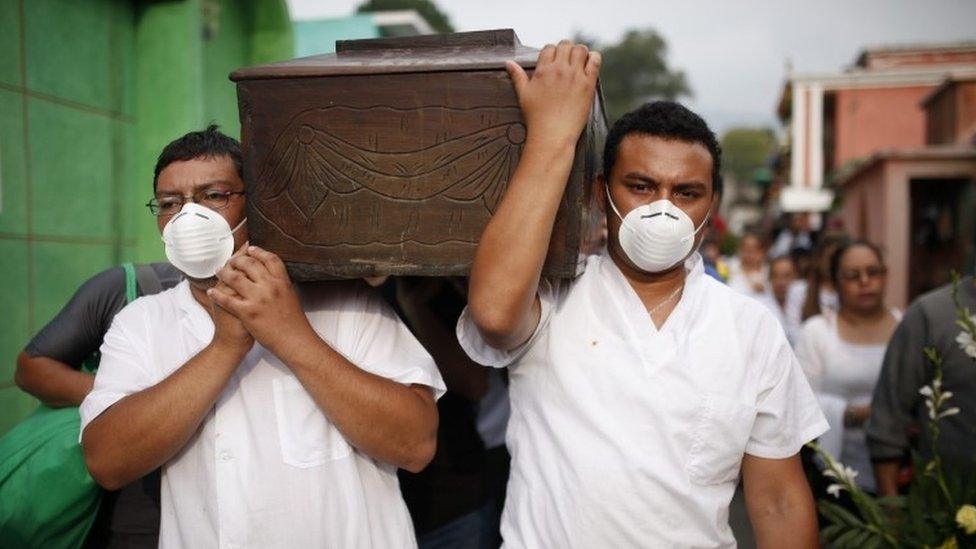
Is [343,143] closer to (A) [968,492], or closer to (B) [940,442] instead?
(A) [968,492]

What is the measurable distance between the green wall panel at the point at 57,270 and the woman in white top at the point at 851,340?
11.5 feet

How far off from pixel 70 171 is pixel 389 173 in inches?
95.8

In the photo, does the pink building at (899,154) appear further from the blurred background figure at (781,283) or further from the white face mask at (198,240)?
the white face mask at (198,240)

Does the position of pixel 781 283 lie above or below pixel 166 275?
below

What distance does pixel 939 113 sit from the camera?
13633mm

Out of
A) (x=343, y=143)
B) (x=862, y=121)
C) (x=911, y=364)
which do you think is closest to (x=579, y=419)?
(x=343, y=143)

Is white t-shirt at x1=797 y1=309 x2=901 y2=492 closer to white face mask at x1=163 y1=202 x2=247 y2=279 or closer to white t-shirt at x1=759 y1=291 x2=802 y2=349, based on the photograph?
white t-shirt at x1=759 y1=291 x2=802 y2=349

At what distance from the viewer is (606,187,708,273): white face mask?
5.80ft

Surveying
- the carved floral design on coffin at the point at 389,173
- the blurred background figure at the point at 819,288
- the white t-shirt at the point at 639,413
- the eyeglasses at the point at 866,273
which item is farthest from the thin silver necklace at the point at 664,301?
the blurred background figure at the point at 819,288

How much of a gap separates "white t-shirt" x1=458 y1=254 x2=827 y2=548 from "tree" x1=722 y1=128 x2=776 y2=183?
68.1m

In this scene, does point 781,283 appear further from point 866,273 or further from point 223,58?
point 223,58

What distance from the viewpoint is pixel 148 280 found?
231cm

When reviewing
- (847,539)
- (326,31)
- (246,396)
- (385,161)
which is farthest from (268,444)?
(326,31)

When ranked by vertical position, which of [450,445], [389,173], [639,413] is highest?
[389,173]
